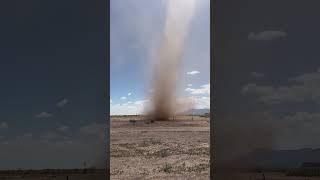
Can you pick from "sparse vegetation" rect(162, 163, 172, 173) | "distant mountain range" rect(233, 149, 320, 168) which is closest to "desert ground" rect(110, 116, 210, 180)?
"sparse vegetation" rect(162, 163, 172, 173)

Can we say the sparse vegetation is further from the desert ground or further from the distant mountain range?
the distant mountain range

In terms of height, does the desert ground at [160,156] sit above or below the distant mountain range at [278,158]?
below

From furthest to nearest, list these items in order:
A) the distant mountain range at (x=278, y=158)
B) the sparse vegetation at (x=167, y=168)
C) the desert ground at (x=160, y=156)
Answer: the sparse vegetation at (x=167, y=168) → the desert ground at (x=160, y=156) → the distant mountain range at (x=278, y=158)

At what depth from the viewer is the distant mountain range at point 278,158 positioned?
8320mm

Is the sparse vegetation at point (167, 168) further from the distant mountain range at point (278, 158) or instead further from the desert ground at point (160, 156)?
the distant mountain range at point (278, 158)

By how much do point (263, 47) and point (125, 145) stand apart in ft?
50.9

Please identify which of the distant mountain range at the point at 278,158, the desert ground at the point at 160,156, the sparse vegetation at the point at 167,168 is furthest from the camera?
the sparse vegetation at the point at 167,168

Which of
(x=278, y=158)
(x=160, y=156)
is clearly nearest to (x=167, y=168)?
(x=160, y=156)

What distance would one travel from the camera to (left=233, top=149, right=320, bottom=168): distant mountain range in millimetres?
8320

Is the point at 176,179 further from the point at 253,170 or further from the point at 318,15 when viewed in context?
the point at 318,15

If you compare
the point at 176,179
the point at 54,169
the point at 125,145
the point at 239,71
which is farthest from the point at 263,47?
the point at 125,145

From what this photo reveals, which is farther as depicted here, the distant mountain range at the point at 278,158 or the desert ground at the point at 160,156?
the desert ground at the point at 160,156

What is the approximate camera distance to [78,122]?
841 cm

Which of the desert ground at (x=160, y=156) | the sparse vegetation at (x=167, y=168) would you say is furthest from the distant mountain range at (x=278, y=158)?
the sparse vegetation at (x=167, y=168)
